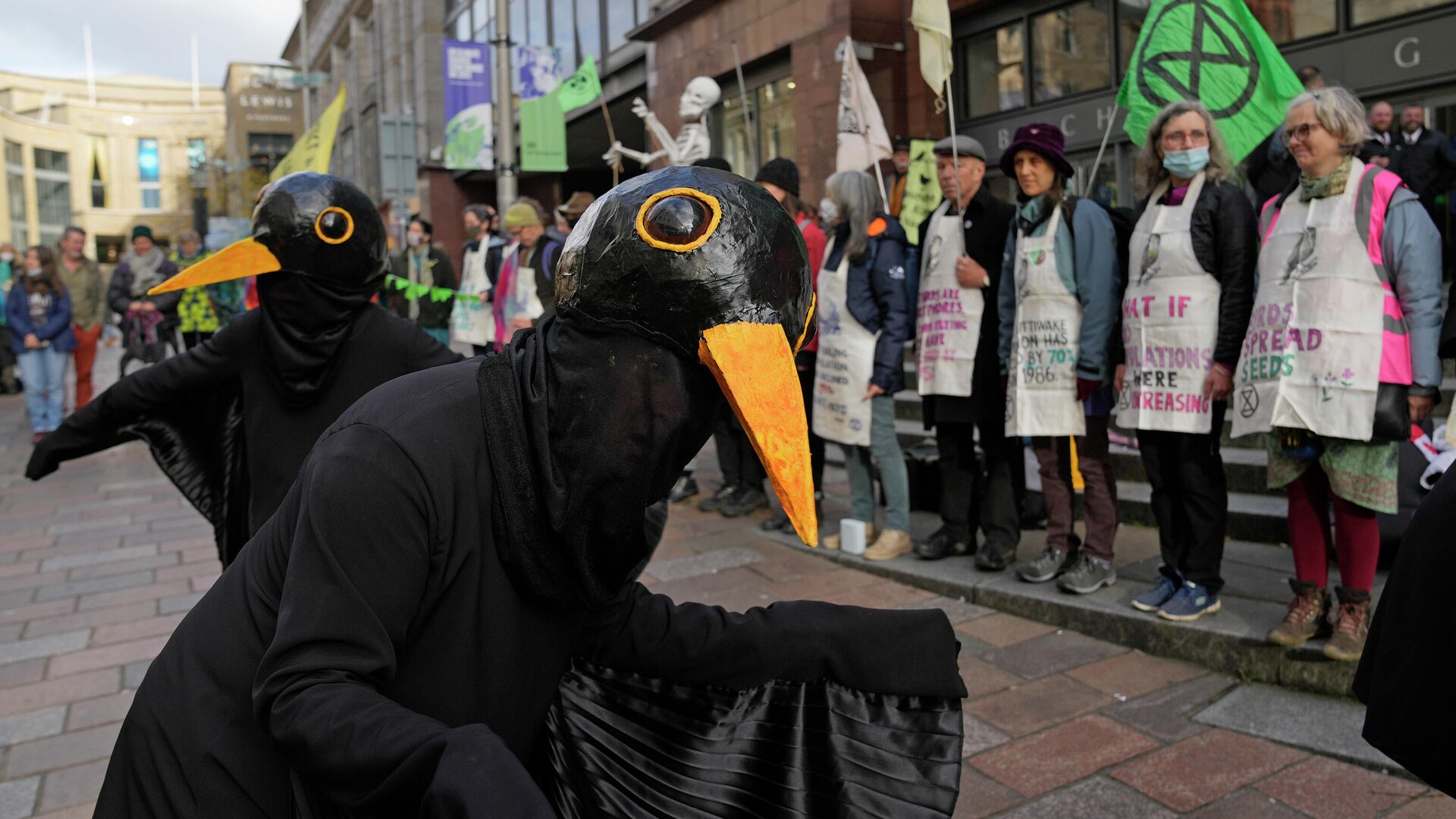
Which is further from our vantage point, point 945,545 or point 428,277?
point 428,277

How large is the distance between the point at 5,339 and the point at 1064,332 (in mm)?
16977

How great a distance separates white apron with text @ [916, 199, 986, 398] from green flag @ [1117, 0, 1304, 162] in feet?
3.39

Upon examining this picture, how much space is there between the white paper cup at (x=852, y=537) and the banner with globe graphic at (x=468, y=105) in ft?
35.8

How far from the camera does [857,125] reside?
26.6ft

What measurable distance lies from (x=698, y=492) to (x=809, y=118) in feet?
19.4

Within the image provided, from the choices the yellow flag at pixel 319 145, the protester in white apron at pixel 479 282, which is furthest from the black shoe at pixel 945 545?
the protester in white apron at pixel 479 282

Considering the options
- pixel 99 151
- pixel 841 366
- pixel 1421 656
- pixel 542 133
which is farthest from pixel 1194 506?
pixel 99 151

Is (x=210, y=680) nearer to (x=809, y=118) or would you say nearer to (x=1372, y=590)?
(x=1372, y=590)

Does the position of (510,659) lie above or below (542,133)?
below

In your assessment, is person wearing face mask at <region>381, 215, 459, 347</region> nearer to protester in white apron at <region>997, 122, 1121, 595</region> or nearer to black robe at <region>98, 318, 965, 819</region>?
protester in white apron at <region>997, 122, 1121, 595</region>

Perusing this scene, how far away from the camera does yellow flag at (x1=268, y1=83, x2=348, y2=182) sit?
5.70m

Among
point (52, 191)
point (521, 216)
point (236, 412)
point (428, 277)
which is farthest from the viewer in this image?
point (52, 191)

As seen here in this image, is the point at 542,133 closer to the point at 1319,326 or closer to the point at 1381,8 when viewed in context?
the point at 1381,8

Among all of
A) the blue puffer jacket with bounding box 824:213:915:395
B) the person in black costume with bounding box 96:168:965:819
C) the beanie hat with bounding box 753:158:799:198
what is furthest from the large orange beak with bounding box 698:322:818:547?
the beanie hat with bounding box 753:158:799:198
